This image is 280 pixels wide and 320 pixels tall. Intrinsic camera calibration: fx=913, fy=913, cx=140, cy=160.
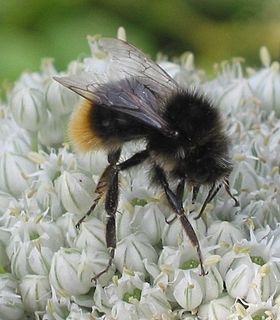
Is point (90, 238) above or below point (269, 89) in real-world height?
below

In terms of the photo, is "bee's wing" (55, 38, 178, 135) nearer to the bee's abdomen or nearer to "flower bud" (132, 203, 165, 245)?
the bee's abdomen

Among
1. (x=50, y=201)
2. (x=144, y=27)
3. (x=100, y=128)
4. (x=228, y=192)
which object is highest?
(x=144, y=27)

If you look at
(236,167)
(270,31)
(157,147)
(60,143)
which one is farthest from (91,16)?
(157,147)

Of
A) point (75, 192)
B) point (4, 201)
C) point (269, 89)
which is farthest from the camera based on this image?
point (269, 89)

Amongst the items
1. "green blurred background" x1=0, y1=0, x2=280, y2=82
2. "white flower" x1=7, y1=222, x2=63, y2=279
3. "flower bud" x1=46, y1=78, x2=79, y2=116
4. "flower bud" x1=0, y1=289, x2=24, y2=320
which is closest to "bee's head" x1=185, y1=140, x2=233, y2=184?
"white flower" x1=7, y1=222, x2=63, y2=279

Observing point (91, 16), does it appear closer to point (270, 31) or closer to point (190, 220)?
point (270, 31)

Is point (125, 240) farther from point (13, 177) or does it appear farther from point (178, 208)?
point (13, 177)

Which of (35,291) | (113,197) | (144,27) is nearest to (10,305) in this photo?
(35,291)
